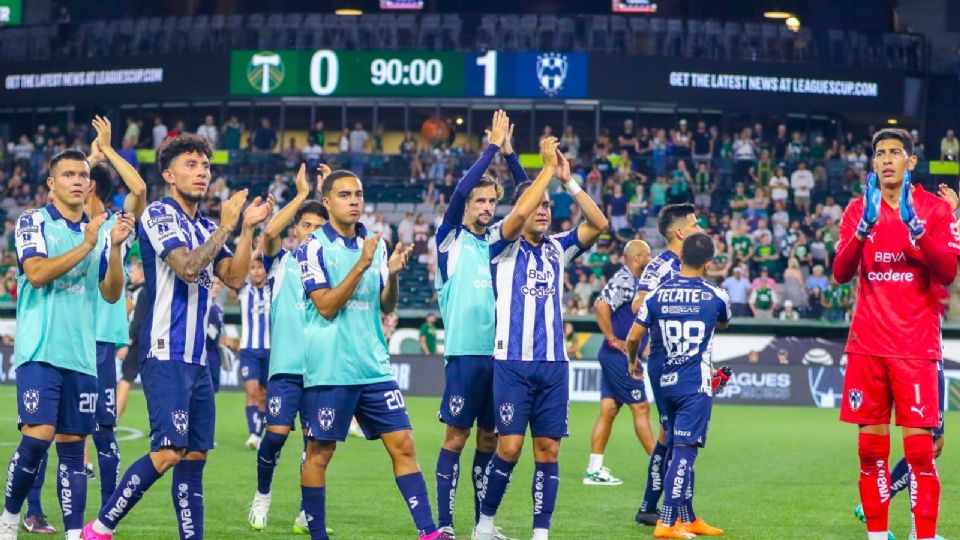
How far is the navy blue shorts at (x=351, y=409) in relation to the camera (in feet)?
29.5

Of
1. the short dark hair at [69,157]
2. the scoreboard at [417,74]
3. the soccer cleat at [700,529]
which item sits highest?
the scoreboard at [417,74]

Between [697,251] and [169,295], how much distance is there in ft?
13.2

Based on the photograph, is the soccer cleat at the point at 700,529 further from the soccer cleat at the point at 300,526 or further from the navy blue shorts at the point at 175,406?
the navy blue shorts at the point at 175,406

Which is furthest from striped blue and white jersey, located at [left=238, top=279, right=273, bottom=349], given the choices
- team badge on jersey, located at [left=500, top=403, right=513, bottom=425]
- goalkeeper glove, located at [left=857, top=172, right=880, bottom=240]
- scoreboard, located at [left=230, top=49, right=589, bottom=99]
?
scoreboard, located at [left=230, top=49, right=589, bottom=99]

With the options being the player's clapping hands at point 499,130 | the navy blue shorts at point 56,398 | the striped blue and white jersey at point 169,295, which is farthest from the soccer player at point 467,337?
the navy blue shorts at point 56,398

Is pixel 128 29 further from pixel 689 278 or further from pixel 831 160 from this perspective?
pixel 689 278

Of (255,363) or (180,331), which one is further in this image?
(255,363)

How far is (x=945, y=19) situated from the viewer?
47.1 metres

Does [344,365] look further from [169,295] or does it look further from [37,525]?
[37,525]

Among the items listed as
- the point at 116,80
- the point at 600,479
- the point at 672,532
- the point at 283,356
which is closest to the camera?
the point at 672,532

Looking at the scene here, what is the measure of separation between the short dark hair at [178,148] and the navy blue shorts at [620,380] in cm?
579

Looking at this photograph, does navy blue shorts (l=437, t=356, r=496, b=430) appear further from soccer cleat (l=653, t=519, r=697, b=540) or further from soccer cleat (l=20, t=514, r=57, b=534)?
soccer cleat (l=20, t=514, r=57, b=534)

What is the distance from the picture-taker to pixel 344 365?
8.98m

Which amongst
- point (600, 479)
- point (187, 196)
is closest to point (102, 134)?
point (187, 196)
